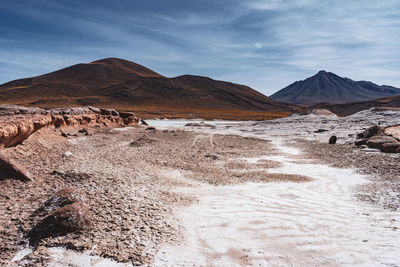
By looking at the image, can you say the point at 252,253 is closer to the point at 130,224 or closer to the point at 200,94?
the point at 130,224

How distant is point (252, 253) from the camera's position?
123 inches

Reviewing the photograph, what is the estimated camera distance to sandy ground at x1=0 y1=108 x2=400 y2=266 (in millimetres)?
2939

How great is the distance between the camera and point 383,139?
10.5 m

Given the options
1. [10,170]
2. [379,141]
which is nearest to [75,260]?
[10,170]

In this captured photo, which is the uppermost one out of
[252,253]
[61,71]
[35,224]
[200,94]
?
[61,71]

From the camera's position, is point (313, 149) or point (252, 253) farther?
point (313, 149)

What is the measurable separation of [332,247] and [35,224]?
3744 millimetres

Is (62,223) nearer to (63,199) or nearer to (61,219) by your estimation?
(61,219)

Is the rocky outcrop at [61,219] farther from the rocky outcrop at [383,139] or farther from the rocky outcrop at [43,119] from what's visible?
the rocky outcrop at [383,139]

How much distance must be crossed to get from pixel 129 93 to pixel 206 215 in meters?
76.6

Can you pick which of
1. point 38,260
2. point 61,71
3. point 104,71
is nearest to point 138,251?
point 38,260

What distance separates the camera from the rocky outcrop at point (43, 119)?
5.93m

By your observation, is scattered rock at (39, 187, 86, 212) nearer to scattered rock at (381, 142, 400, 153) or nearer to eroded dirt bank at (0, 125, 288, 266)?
eroded dirt bank at (0, 125, 288, 266)

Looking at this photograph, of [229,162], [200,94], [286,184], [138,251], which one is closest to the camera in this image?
[138,251]
